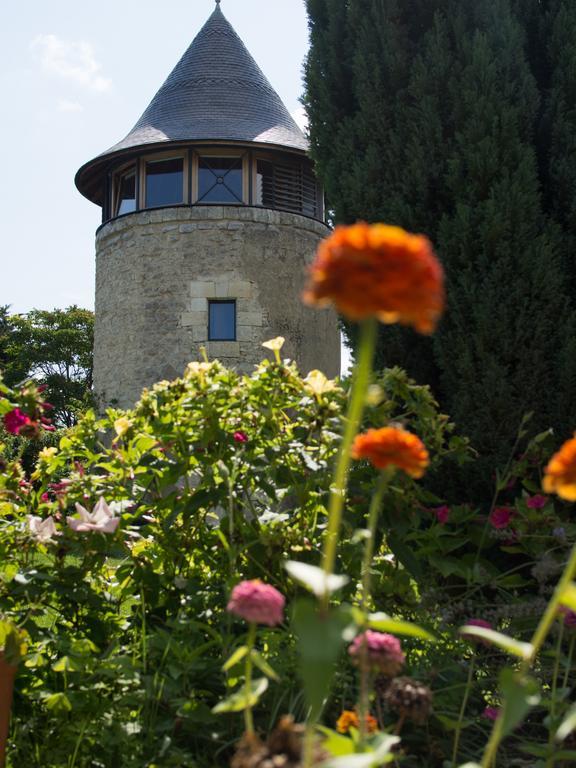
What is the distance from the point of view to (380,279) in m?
0.80

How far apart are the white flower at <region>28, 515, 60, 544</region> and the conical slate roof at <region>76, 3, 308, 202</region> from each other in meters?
11.8

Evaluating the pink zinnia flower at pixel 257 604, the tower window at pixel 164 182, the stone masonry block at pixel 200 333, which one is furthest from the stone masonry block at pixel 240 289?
the pink zinnia flower at pixel 257 604

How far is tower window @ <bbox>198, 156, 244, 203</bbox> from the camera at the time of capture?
46.9 ft

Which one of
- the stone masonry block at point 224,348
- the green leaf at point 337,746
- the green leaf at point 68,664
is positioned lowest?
the green leaf at point 68,664

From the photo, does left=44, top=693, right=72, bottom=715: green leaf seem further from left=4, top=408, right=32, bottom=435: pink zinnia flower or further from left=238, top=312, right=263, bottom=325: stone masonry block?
left=238, top=312, right=263, bottom=325: stone masonry block

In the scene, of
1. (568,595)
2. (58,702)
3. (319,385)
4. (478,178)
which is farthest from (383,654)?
(478,178)

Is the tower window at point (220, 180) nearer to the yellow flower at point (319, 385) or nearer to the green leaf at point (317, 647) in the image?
the yellow flower at point (319, 385)

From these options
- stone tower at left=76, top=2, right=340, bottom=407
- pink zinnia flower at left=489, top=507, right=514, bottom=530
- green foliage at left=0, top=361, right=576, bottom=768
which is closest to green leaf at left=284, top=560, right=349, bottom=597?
green foliage at left=0, top=361, right=576, bottom=768

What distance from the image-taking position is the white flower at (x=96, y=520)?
8.40 ft

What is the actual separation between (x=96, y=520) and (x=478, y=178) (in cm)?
227

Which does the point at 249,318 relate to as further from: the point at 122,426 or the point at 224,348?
the point at 122,426

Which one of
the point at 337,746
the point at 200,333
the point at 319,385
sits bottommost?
the point at 337,746

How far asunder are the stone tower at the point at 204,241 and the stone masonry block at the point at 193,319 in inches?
0.6

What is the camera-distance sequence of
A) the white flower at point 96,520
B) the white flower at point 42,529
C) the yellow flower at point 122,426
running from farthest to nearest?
the yellow flower at point 122,426
the white flower at point 42,529
the white flower at point 96,520
